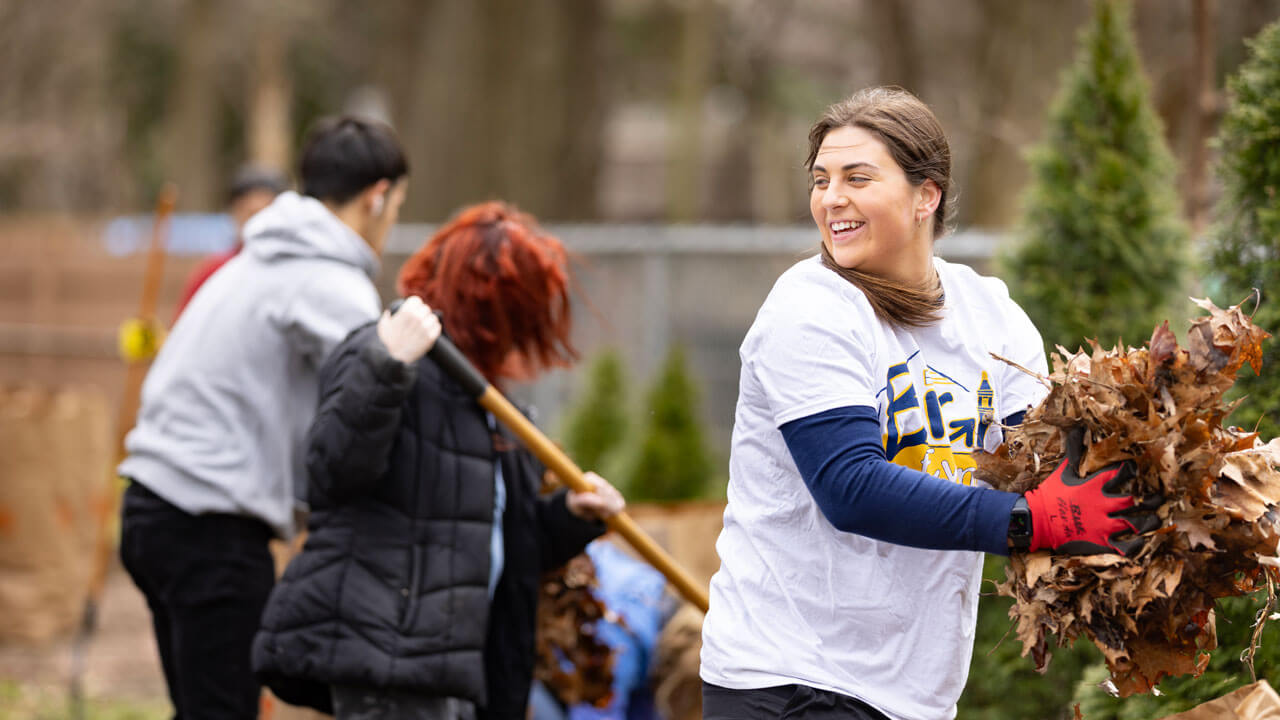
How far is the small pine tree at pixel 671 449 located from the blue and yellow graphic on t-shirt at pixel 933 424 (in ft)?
17.6

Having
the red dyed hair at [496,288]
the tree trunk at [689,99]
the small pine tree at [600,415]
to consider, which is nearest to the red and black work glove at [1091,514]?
the red dyed hair at [496,288]

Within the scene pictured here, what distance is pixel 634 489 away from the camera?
7.82m

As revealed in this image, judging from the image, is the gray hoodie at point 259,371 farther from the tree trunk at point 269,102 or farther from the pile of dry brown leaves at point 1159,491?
the tree trunk at point 269,102

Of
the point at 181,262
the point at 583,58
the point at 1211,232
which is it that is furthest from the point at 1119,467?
the point at 583,58

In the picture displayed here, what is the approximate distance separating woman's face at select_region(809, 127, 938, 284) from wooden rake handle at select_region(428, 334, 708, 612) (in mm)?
1126

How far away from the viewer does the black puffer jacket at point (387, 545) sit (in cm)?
312

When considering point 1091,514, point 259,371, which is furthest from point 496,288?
point 1091,514

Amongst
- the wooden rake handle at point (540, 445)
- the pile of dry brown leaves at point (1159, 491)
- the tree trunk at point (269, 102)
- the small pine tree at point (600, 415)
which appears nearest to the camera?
the pile of dry brown leaves at point (1159, 491)

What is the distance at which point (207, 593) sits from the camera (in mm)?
3783

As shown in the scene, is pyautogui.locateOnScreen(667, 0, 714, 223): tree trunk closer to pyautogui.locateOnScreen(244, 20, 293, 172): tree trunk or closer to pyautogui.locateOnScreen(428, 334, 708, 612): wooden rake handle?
pyautogui.locateOnScreen(244, 20, 293, 172): tree trunk

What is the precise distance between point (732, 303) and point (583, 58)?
16.8ft

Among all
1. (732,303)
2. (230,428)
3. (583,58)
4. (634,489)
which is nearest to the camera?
(230,428)

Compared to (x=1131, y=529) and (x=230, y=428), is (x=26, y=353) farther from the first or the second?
(x=1131, y=529)

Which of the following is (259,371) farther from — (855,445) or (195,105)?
(195,105)
